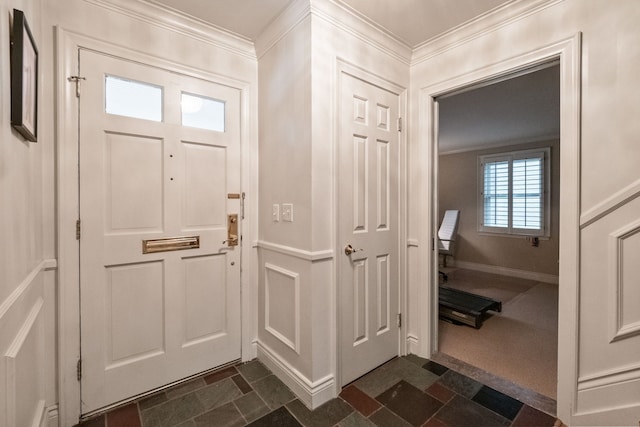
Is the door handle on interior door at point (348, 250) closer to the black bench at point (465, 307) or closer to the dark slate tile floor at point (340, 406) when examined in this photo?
the dark slate tile floor at point (340, 406)

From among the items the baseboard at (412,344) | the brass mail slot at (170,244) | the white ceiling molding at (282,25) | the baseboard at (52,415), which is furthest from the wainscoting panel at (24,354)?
the baseboard at (412,344)

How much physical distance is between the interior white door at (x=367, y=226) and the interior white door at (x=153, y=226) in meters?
0.84

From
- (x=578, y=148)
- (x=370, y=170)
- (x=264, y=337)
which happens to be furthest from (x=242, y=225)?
(x=578, y=148)

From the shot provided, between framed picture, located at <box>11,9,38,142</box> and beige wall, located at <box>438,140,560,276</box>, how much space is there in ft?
19.5

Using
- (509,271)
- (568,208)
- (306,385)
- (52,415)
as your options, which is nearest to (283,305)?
(306,385)

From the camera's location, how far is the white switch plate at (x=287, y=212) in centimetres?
191

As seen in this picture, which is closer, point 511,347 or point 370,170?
point 370,170

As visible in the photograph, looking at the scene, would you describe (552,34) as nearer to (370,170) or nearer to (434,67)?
(434,67)

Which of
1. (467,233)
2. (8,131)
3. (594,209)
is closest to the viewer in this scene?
(8,131)

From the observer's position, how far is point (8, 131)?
100 centimetres

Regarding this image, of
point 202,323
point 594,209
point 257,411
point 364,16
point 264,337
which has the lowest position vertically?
point 257,411

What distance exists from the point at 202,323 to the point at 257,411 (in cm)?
70

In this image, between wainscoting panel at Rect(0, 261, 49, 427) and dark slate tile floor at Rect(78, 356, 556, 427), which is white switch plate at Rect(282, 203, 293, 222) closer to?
dark slate tile floor at Rect(78, 356, 556, 427)

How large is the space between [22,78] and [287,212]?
134 cm
